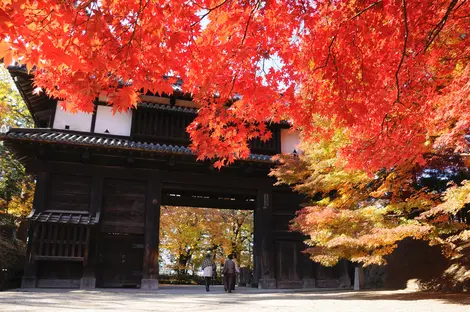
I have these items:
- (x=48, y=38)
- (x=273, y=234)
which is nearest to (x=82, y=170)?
(x=273, y=234)

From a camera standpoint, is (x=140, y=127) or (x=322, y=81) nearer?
(x=322, y=81)

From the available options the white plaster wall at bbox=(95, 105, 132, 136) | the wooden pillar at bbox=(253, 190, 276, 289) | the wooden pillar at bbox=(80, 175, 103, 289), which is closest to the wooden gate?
the wooden pillar at bbox=(80, 175, 103, 289)

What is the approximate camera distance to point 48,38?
4.29 m

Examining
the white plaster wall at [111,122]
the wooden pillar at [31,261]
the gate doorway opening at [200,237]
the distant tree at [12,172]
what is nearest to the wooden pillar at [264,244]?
the white plaster wall at [111,122]

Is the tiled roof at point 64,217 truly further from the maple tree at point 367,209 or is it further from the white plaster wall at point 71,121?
the maple tree at point 367,209

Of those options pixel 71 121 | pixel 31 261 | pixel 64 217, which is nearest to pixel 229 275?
pixel 64 217

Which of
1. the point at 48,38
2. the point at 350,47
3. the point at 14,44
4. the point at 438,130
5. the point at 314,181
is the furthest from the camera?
the point at 314,181

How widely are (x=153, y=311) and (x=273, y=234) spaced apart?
25.9 feet

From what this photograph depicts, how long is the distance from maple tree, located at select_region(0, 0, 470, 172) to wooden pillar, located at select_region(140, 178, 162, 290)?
6.16 meters

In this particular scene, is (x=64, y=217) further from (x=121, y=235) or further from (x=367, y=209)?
(x=367, y=209)

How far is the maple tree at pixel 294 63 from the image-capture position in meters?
5.08

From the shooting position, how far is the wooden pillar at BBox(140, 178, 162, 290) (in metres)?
12.4

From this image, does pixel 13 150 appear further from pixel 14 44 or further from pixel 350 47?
pixel 350 47

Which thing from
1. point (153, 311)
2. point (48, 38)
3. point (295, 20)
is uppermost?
point (295, 20)
